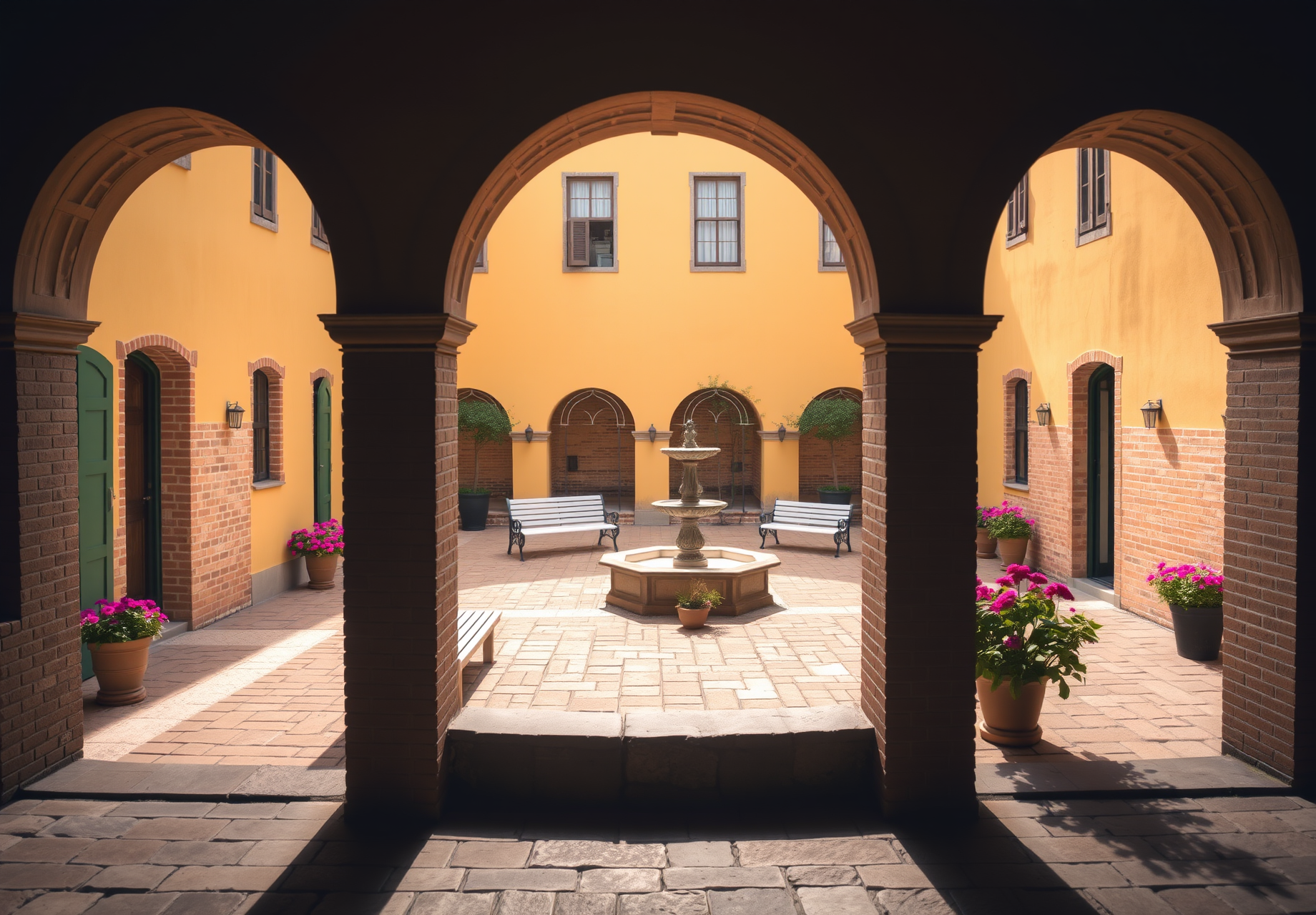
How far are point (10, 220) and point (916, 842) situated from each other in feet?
17.7

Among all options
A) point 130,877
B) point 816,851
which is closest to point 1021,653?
point 816,851

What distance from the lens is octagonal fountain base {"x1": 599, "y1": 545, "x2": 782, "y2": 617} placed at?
894cm

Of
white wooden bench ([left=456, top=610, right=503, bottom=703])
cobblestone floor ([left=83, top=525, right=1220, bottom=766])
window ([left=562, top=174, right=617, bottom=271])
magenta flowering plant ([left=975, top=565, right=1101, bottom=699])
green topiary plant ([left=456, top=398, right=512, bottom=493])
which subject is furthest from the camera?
window ([left=562, top=174, right=617, bottom=271])

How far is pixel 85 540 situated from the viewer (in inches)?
263

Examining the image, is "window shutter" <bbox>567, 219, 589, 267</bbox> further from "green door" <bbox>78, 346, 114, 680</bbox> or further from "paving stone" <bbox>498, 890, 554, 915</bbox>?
"paving stone" <bbox>498, 890, 554, 915</bbox>

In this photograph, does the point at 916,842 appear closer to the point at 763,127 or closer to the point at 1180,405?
the point at 763,127

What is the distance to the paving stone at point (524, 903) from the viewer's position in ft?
11.7

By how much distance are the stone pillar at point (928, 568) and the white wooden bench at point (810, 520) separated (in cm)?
838

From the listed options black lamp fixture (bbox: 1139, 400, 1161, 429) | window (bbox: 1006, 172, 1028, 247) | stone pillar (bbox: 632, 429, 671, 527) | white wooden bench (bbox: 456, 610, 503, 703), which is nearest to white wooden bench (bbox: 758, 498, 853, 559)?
stone pillar (bbox: 632, 429, 671, 527)

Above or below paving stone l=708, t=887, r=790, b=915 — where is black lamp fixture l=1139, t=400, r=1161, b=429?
above

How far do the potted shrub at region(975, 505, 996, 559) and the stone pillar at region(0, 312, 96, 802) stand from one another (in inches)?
399

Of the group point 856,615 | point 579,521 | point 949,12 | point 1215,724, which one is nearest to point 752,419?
point 579,521

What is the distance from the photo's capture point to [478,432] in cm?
1644

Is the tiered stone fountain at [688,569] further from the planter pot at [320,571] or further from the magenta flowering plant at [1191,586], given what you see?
the magenta flowering plant at [1191,586]
